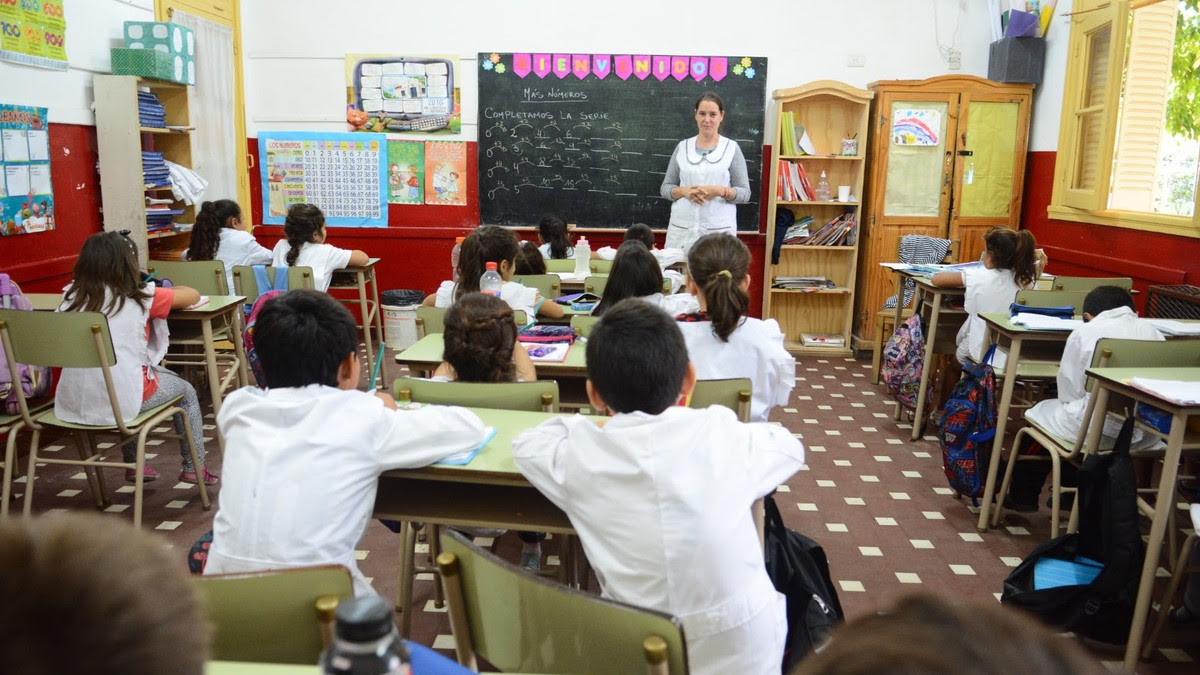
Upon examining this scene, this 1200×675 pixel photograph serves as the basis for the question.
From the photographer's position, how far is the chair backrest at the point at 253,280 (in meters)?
4.77

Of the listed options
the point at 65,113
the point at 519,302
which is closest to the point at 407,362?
the point at 519,302

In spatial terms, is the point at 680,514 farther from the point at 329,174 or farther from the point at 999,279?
the point at 329,174

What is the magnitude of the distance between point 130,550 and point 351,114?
21.9 ft

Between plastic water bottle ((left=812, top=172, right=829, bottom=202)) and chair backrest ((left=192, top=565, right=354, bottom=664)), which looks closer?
chair backrest ((left=192, top=565, right=354, bottom=664))

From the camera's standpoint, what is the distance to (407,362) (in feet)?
10.0

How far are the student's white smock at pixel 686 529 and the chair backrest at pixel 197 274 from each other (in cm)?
350

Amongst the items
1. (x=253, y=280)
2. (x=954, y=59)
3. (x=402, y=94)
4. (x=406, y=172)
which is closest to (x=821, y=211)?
(x=954, y=59)

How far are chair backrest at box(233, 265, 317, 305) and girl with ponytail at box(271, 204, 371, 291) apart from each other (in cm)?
30

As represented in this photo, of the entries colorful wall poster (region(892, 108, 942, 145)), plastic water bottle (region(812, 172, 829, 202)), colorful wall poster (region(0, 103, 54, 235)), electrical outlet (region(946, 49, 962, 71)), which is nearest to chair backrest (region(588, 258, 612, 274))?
plastic water bottle (region(812, 172, 829, 202))

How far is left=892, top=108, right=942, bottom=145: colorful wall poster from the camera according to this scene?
6234 mm

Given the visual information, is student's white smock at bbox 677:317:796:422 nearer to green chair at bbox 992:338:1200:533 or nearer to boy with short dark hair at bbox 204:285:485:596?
green chair at bbox 992:338:1200:533

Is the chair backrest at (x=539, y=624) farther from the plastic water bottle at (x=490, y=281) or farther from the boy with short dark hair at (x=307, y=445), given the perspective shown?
the plastic water bottle at (x=490, y=281)

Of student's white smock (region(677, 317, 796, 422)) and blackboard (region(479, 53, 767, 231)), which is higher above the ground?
blackboard (region(479, 53, 767, 231))

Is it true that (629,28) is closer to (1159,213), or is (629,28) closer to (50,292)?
(1159,213)
